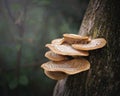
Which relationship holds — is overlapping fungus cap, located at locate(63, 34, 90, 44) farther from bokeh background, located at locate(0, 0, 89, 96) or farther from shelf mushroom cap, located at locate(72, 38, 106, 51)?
bokeh background, located at locate(0, 0, 89, 96)

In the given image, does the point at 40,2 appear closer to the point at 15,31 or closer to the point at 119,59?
the point at 15,31

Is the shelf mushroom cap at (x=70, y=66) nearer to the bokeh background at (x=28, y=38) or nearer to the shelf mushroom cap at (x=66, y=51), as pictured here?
the shelf mushroom cap at (x=66, y=51)

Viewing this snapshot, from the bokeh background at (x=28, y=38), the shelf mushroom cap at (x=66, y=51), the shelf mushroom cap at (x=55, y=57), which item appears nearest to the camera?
the shelf mushroom cap at (x=66, y=51)

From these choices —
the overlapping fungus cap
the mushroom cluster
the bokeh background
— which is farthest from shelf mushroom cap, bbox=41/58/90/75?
the bokeh background

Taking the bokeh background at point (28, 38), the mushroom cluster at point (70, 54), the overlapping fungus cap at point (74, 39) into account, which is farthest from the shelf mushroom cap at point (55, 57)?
the bokeh background at point (28, 38)

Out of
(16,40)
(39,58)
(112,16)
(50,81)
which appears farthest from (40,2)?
(112,16)
